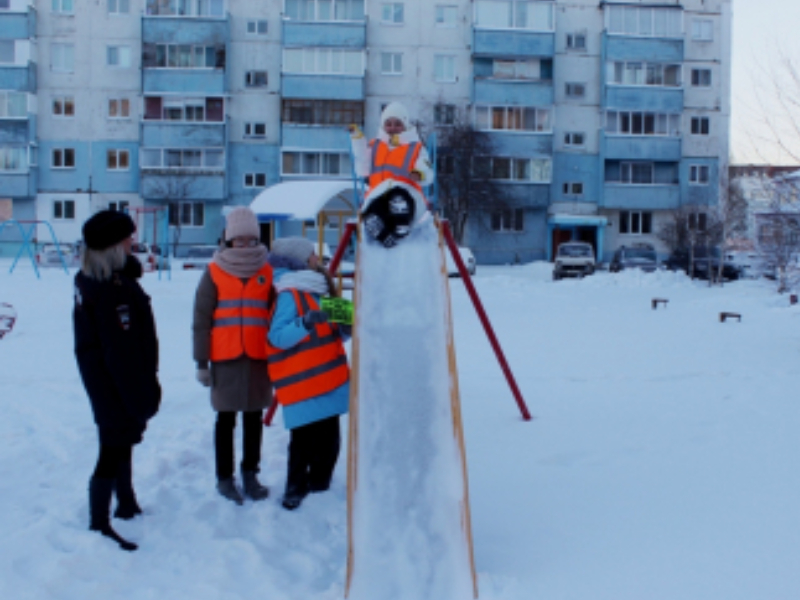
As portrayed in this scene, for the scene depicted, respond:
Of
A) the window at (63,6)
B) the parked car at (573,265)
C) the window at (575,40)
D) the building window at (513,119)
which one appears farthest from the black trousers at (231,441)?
the window at (575,40)

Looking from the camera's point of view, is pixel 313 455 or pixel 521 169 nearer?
pixel 313 455

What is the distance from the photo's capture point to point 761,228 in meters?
12.1

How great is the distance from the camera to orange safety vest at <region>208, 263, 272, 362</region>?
425 cm

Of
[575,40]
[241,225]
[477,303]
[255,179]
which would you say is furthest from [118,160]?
[241,225]

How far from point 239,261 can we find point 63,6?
38969 millimetres

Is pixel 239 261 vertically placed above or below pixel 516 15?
below

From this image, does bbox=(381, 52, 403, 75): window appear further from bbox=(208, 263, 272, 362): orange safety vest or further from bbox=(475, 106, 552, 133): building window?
bbox=(208, 263, 272, 362): orange safety vest

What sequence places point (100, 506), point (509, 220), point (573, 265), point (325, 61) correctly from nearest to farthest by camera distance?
1. point (100, 506)
2. point (573, 265)
3. point (325, 61)
4. point (509, 220)

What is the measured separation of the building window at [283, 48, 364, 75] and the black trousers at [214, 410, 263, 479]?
35.5 metres

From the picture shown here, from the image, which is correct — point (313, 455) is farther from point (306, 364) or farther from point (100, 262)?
point (100, 262)

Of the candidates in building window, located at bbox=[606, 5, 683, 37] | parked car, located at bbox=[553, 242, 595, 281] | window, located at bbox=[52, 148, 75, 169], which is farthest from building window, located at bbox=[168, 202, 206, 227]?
building window, located at bbox=[606, 5, 683, 37]

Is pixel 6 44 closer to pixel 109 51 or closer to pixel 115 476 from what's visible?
pixel 109 51

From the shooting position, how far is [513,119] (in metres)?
39.5

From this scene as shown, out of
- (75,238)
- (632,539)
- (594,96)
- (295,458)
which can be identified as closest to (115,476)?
(295,458)
